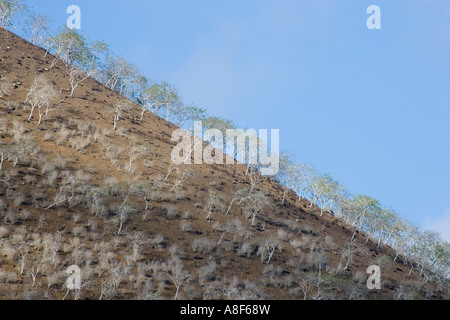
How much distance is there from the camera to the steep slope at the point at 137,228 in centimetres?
2572

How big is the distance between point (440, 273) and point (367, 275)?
16936 millimetres

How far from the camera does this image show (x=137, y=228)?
107ft

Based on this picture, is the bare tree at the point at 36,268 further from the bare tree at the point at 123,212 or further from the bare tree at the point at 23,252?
the bare tree at the point at 123,212

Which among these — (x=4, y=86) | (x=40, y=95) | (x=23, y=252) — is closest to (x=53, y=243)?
(x=23, y=252)

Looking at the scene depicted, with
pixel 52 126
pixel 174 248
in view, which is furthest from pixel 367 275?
pixel 52 126

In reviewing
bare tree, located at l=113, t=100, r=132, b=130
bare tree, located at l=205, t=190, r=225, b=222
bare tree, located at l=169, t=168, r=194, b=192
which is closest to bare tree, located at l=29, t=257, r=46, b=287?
bare tree, located at l=205, t=190, r=225, b=222

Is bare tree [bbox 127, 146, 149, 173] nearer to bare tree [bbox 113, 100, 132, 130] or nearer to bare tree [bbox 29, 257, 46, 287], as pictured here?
bare tree [bbox 113, 100, 132, 130]

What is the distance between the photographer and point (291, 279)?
106 ft

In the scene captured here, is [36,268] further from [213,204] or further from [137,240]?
[213,204]

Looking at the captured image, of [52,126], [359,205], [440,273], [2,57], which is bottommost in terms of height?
[440,273]

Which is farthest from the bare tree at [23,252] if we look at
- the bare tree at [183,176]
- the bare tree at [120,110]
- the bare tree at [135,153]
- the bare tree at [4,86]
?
the bare tree at [120,110]

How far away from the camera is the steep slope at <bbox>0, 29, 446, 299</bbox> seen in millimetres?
25719

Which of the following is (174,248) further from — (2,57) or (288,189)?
(2,57)

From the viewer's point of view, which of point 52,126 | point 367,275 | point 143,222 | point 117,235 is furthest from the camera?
point 52,126
